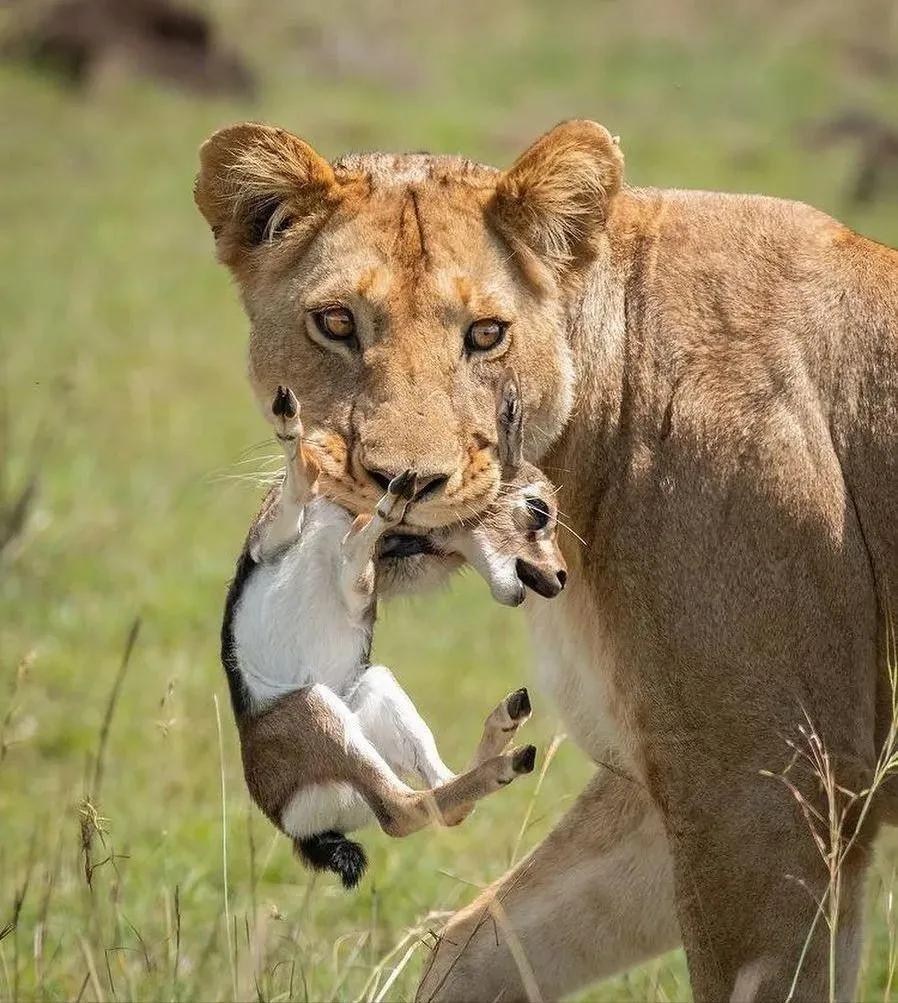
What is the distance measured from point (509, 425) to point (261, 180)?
67 cm

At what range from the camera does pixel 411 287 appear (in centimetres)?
328

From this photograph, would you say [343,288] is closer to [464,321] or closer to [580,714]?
[464,321]

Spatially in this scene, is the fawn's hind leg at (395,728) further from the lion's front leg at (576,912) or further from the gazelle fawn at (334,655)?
the lion's front leg at (576,912)

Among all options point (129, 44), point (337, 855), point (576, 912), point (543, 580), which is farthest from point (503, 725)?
point (129, 44)

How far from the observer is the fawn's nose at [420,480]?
3.06 m

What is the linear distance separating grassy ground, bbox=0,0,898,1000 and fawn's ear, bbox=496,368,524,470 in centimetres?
42

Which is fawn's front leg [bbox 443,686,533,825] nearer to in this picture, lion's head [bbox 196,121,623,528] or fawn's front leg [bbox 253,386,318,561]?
lion's head [bbox 196,121,623,528]

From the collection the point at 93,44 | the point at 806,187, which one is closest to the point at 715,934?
the point at 806,187

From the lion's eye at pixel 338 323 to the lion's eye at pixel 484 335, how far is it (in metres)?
0.20

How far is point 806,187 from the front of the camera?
1369cm

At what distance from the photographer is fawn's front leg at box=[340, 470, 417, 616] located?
2.99m

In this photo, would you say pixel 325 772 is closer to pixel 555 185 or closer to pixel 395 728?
pixel 395 728

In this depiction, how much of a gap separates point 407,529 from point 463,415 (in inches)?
8.4

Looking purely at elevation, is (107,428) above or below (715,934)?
below
